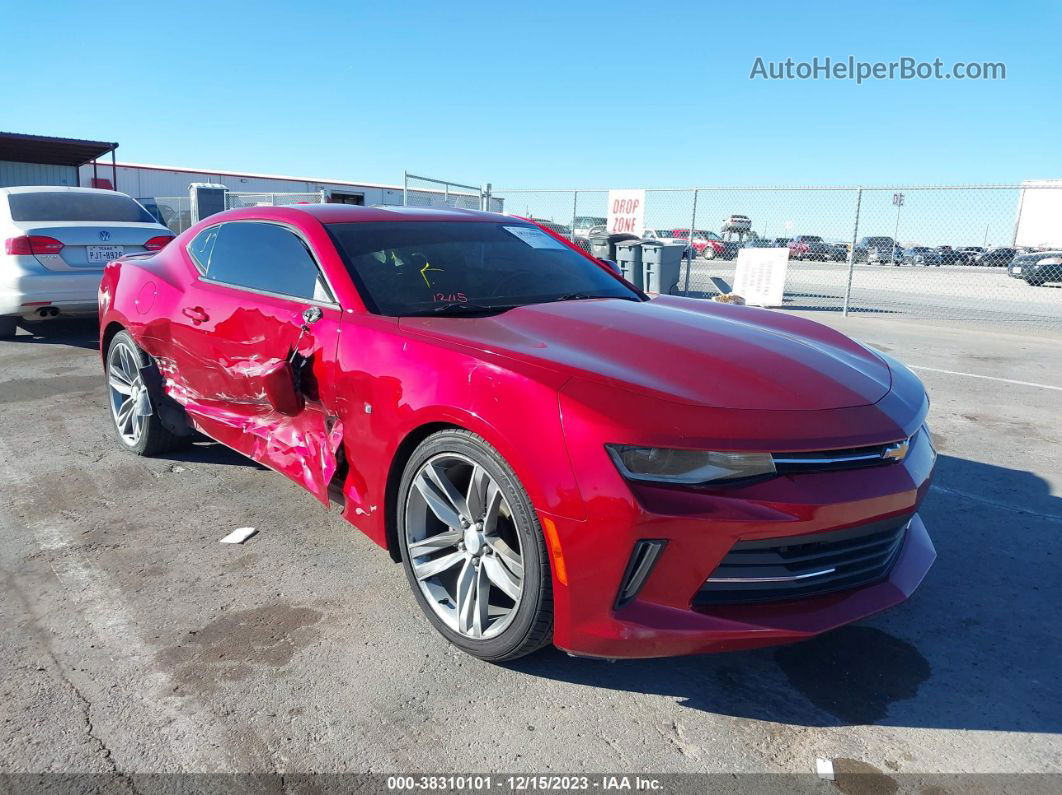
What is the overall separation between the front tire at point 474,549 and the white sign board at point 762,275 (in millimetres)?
11879

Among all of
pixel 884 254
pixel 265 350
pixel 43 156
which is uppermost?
pixel 43 156

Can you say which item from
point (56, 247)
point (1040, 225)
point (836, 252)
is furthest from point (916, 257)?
point (56, 247)

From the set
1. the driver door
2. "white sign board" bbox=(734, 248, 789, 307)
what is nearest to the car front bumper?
the driver door

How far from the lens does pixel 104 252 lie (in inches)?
293

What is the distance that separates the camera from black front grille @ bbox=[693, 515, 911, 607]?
2105 millimetres

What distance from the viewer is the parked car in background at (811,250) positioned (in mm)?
24875

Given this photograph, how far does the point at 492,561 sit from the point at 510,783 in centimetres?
67

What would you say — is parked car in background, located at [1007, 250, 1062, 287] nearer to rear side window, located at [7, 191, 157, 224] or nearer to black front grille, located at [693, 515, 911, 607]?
rear side window, located at [7, 191, 157, 224]

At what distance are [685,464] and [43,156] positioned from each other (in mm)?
26859

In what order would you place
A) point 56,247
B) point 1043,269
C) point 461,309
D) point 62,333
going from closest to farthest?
point 461,309
point 56,247
point 62,333
point 1043,269

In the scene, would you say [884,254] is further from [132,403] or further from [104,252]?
[132,403]

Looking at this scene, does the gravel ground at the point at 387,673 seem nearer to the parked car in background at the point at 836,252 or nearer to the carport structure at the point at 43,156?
the carport structure at the point at 43,156

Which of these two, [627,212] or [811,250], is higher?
[627,212]

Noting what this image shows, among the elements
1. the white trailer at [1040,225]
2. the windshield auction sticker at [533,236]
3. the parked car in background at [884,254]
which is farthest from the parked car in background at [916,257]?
the windshield auction sticker at [533,236]
